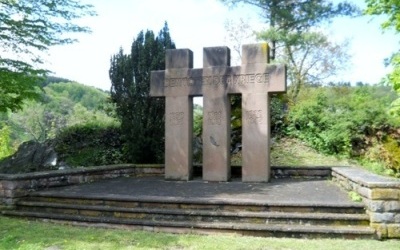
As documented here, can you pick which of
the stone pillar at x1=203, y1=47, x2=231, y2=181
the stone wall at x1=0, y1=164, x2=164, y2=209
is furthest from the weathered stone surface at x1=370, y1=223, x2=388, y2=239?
the stone wall at x1=0, y1=164, x2=164, y2=209

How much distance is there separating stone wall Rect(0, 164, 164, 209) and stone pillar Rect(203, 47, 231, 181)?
5.88ft

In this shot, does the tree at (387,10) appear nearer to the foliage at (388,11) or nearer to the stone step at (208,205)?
the foliage at (388,11)

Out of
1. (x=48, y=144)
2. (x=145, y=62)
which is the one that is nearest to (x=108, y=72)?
(x=145, y=62)

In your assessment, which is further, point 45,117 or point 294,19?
point 45,117

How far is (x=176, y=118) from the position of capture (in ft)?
29.7

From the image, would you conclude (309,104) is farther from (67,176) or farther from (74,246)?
(74,246)

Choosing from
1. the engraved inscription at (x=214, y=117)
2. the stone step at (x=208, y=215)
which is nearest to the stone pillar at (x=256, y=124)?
the engraved inscription at (x=214, y=117)

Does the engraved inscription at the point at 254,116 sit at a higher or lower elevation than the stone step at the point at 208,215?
higher

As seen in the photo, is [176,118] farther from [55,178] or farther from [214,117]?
[55,178]

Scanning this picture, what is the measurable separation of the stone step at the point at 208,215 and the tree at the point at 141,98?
4.22 m

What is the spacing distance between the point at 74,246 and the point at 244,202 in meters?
2.52

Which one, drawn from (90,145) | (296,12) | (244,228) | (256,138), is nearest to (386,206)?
(244,228)

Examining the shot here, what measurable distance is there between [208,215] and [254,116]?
3.43 m

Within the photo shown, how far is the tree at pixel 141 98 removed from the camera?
414 inches
